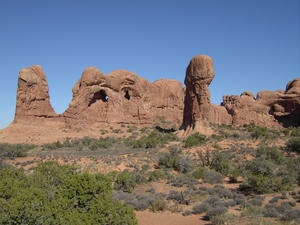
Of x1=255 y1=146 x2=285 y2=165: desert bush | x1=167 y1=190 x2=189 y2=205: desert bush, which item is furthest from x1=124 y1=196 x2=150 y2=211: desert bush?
x1=255 y1=146 x2=285 y2=165: desert bush

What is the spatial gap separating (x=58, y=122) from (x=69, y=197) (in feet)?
101

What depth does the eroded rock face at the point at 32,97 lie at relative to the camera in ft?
110

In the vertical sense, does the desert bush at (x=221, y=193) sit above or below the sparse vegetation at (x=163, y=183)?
below

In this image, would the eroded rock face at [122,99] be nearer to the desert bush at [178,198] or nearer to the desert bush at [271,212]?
the desert bush at [178,198]

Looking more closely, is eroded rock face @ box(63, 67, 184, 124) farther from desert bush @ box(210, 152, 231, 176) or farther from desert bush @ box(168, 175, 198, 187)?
desert bush @ box(168, 175, 198, 187)

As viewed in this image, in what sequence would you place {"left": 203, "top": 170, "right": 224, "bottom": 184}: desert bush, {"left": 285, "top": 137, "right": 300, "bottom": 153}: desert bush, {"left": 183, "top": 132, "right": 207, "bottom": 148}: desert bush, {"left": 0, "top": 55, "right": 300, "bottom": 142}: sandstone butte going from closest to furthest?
{"left": 203, "top": 170, "right": 224, "bottom": 184}: desert bush
{"left": 285, "top": 137, "right": 300, "bottom": 153}: desert bush
{"left": 183, "top": 132, "right": 207, "bottom": 148}: desert bush
{"left": 0, "top": 55, "right": 300, "bottom": 142}: sandstone butte

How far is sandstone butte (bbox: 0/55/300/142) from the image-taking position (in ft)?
110

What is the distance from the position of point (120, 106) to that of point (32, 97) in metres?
10.9

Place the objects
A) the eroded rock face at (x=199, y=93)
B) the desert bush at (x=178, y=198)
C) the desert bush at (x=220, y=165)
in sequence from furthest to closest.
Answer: the eroded rock face at (x=199, y=93) → the desert bush at (x=220, y=165) → the desert bush at (x=178, y=198)

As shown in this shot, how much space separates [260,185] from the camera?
37.7ft

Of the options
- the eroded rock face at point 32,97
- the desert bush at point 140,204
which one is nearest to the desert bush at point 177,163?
the desert bush at point 140,204

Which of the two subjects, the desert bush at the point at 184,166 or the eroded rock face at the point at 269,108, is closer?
the desert bush at the point at 184,166

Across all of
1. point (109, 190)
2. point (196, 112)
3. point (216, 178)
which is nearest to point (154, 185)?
point (216, 178)

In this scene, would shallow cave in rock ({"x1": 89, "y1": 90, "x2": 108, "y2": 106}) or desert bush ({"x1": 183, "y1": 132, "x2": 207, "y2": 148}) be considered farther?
shallow cave in rock ({"x1": 89, "y1": 90, "x2": 108, "y2": 106})
